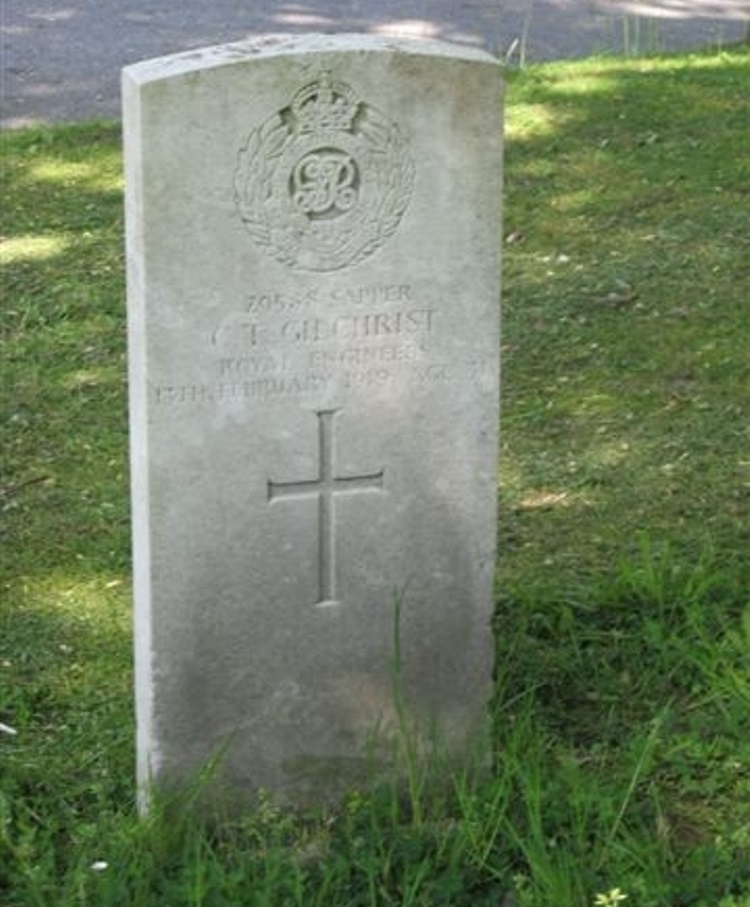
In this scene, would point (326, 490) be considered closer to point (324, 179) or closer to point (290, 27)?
point (324, 179)

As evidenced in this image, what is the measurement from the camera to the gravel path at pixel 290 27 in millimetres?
9414

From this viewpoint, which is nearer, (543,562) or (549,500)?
(543,562)

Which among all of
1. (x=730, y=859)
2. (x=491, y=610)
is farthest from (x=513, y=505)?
(x=730, y=859)

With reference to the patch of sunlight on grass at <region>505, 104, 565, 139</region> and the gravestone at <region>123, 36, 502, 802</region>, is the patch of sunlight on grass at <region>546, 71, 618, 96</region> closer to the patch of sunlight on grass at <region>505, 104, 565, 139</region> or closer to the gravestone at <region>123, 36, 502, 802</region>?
the patch of sunlight on grass at <region>505, 104, 565, 139</region>

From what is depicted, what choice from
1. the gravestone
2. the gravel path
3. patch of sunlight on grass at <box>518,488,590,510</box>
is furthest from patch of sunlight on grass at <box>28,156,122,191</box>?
the gravestone

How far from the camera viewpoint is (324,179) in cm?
406

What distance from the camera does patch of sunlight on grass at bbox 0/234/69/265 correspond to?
24.0 ft

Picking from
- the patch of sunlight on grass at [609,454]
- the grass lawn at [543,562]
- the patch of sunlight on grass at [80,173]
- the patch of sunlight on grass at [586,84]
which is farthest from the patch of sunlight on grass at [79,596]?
the patch of sunlight on grass at [586,84]

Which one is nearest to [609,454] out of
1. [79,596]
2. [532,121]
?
[79,596]

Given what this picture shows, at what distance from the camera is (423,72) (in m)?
4.05

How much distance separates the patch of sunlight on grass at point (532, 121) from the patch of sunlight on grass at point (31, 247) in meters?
1.79

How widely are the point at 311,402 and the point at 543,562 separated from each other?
142cm

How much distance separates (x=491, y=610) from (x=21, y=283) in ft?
10.0

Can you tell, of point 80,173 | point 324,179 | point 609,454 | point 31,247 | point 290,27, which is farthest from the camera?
point 290,27
